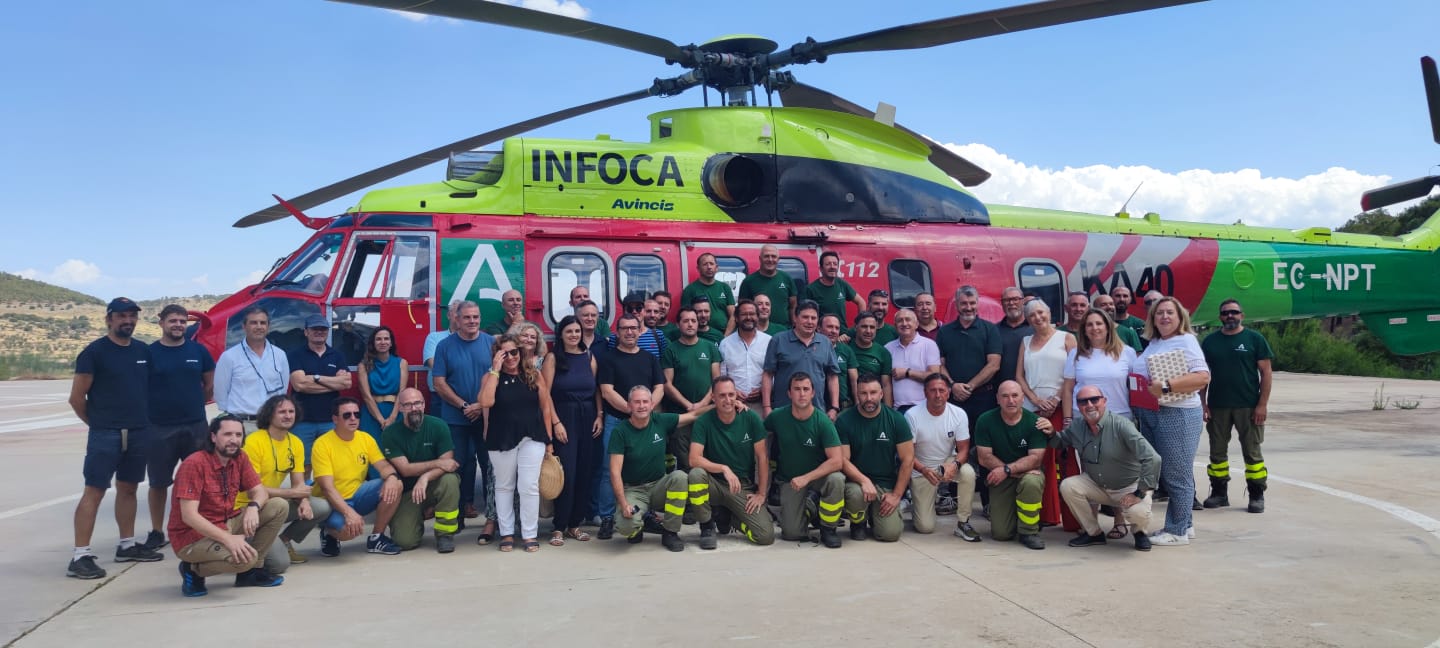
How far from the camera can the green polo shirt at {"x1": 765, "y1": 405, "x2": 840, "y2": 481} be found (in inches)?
271

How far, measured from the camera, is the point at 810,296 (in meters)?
8.60

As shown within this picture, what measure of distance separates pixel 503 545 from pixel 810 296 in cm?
356

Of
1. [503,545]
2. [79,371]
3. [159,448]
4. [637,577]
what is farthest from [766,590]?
[79,371]

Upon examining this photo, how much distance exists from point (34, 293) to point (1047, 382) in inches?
4044

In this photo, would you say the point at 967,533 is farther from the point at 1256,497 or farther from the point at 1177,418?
the point at 1256,497

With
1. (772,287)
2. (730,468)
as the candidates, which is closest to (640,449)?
(730,468)

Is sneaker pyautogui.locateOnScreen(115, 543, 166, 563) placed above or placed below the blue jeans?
below

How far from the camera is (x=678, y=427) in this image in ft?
24.0

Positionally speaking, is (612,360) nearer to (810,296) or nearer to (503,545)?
(503,545)

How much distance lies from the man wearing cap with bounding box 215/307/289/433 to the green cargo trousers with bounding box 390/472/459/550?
1.31m

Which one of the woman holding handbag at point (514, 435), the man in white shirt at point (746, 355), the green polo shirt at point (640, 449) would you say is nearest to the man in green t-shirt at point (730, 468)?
the green polo shirt at point (640, 449)

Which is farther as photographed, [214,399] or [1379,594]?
[214,399]

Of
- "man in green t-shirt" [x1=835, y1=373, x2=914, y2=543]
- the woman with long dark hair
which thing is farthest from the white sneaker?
the woman with long dark hair

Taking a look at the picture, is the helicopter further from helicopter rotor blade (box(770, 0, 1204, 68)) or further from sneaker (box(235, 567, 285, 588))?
sneaker (box(235, 567, 285, 588))
